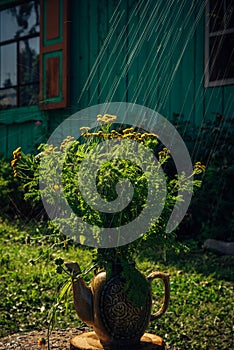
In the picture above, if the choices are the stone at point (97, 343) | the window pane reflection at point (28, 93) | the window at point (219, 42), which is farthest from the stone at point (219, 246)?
the window pane reflection at point (28, 93)

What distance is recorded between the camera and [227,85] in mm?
6793

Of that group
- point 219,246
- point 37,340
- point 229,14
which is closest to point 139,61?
point 229,14

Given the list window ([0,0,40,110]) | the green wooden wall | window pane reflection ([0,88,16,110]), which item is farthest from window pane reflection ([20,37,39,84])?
the green wooden wall

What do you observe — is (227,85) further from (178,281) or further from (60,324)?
(60,324)

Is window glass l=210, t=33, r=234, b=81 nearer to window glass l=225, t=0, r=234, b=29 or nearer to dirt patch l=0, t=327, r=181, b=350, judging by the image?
window glass l=225, t=0, r=234, b=29

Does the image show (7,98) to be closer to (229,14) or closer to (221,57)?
(221,57)

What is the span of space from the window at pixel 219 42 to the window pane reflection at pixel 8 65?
4373 millimetres

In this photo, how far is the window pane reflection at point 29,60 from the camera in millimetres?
10259

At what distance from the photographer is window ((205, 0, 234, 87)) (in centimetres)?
690

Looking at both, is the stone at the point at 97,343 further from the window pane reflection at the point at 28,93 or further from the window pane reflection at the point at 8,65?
the window pane reflection at the point at 8,65

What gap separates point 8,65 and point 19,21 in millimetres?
770

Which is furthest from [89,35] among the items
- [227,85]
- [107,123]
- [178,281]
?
[107,123]

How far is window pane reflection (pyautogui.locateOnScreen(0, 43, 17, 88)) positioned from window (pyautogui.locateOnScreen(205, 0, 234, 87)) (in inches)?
172

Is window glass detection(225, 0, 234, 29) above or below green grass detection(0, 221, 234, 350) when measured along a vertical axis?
above
